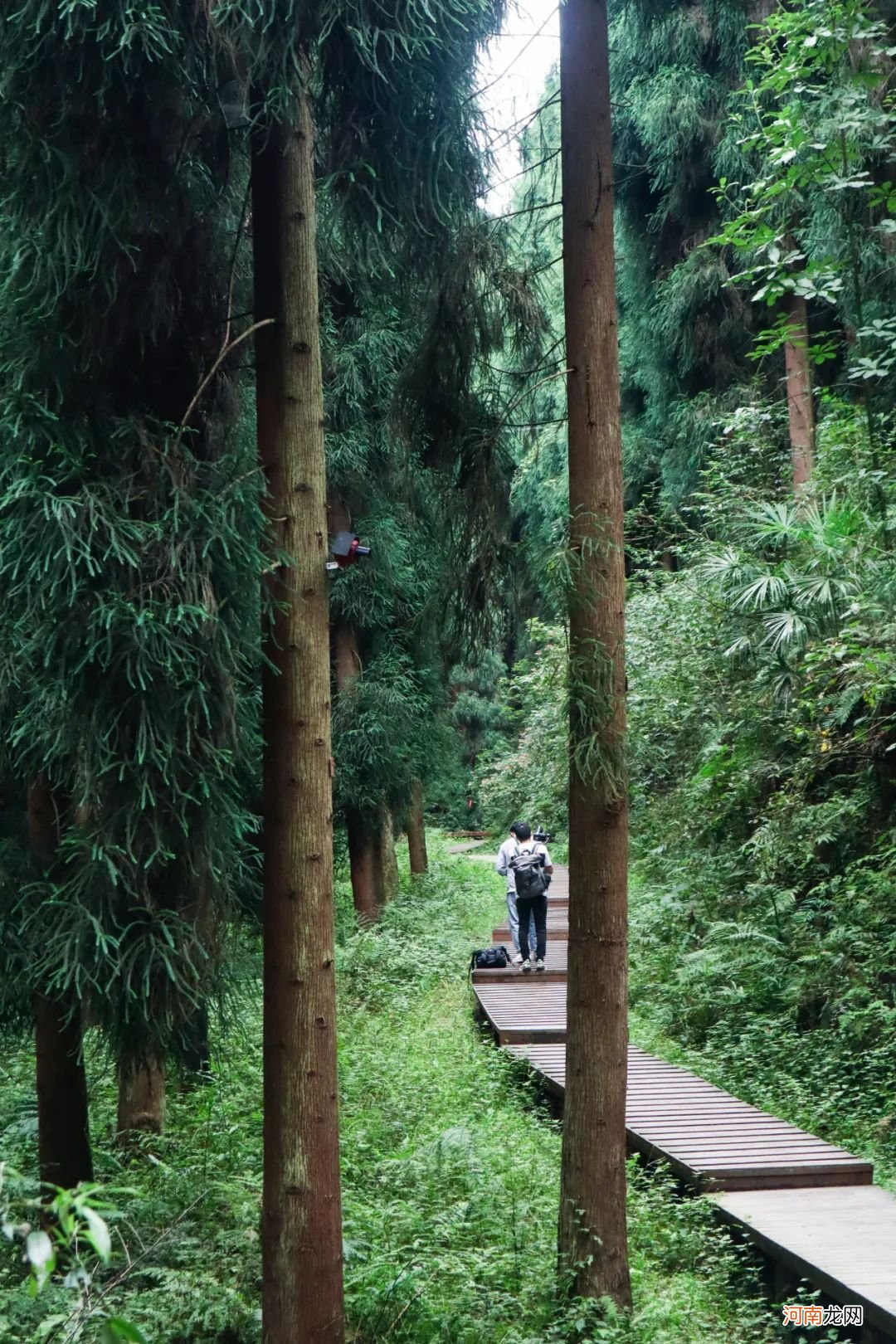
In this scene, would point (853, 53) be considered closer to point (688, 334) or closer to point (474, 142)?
point (474, 142)

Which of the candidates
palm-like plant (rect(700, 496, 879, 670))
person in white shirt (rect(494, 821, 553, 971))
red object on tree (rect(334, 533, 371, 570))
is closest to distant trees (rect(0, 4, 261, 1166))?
red object on tree (rect(334, 533, 371, 570))

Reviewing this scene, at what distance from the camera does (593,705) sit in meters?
6.11

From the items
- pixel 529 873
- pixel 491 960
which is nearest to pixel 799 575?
pixel 529 873

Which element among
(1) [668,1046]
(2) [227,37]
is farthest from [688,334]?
(2) [227,37]

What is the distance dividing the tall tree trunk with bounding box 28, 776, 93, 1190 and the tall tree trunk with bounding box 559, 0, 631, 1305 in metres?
2.84

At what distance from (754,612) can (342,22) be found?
25.5 feet

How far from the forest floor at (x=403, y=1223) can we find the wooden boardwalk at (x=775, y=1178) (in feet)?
0.80

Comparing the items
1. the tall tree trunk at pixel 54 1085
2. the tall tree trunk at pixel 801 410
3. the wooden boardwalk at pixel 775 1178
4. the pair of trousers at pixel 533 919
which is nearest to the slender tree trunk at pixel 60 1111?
the tall tree trunk at pixel 54 1085

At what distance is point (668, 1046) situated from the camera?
37.5 feet

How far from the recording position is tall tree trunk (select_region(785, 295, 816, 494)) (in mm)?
14844

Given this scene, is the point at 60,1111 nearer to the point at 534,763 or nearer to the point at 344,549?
the point at 344,549

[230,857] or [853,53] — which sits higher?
[853,53]

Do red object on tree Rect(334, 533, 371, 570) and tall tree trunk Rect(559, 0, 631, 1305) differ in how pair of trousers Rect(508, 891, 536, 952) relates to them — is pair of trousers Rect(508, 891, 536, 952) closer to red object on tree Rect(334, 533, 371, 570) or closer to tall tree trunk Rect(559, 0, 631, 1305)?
tall tree trunk Rect(559, 0, 631, 1305)

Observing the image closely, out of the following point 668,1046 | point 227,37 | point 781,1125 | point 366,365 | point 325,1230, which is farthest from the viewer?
point 366,365
